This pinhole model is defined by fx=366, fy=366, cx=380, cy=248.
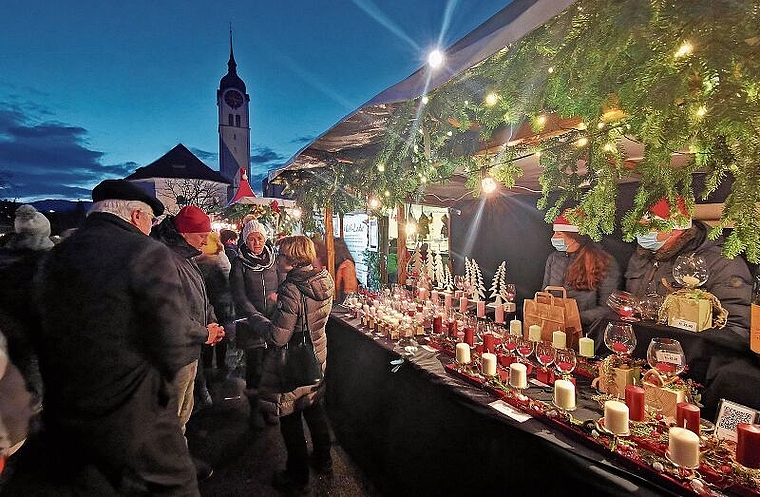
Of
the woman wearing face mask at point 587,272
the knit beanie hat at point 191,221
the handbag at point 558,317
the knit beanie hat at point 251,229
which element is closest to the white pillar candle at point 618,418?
the handbag at point 558,317

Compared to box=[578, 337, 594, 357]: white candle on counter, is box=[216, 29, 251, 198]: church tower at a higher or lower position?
higher

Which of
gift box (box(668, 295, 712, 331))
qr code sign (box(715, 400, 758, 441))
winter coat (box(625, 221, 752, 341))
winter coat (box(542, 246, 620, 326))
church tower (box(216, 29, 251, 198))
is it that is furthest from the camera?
church tower (box(216, 29, 251, 198))

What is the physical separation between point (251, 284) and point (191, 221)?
39.3 inches

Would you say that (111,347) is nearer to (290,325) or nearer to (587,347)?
(290,325)

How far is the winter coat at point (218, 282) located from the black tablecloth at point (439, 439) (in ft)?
5.28

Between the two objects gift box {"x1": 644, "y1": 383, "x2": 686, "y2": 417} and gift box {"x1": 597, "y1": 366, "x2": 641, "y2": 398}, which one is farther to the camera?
gift box {"x1": 597, "y1": 366, "x2": 641, "y2": 398}

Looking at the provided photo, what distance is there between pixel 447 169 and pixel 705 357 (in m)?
2.34

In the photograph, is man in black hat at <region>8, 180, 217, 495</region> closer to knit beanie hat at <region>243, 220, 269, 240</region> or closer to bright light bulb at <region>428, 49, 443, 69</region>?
bright light bulb at <region>428, 49, 443, 69</region>

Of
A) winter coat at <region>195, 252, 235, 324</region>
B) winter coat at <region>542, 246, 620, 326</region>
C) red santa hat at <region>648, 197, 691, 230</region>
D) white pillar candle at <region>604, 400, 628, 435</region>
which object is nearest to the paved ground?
winter coat at <region>195, 252, 235, 324</region>

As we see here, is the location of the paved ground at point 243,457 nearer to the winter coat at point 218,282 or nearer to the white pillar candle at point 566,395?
the winter coat at point 218,282

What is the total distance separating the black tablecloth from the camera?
156 centimetres

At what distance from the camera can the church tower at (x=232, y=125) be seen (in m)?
42.9

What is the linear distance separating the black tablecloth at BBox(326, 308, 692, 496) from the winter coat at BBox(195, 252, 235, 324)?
1610 mm

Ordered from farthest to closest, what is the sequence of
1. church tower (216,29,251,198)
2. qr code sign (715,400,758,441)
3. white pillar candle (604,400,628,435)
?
church tower (216,29,251,198), white pillar candle (604,400,628,435), qr code sign (715,400,758,441)
